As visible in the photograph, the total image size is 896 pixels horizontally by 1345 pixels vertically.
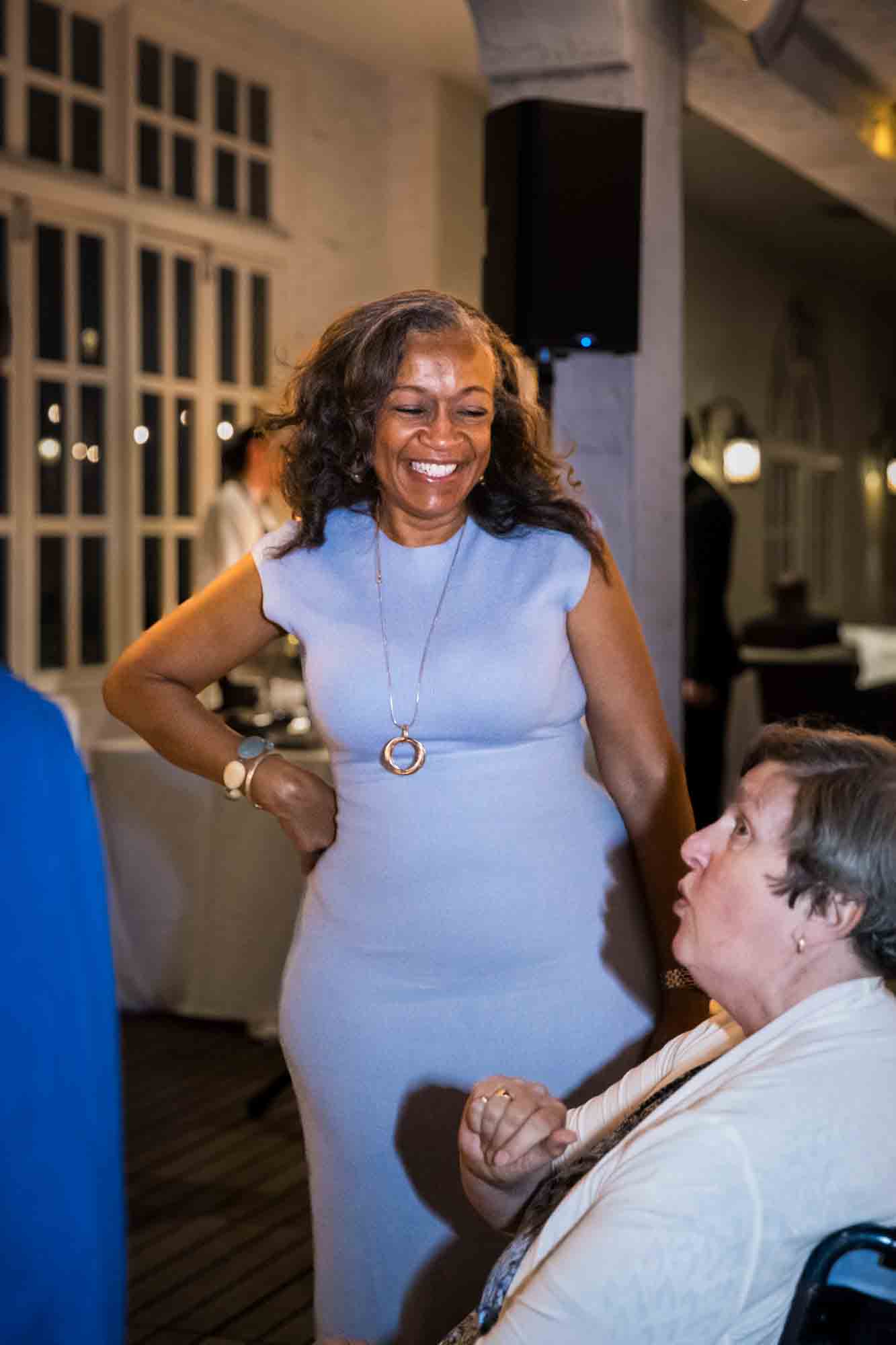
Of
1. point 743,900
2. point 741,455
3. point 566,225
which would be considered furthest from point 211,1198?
point 741,455

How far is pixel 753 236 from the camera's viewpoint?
12.9 m

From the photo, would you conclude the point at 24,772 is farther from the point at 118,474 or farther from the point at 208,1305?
the point at 118,474

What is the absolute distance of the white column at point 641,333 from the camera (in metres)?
3.99

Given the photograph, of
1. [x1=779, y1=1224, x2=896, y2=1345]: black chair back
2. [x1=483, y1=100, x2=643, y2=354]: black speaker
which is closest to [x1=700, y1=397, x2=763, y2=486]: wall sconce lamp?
[x1=483, y1=100, x2=643, y2=354]: black speaker

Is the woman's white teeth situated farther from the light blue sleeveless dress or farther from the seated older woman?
the seated older woman

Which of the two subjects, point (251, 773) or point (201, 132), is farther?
point (201, 132)

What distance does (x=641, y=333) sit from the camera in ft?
13.6

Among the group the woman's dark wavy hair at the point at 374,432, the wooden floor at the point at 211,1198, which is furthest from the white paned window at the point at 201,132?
the woman's dark wavy hair at the point at 374,432

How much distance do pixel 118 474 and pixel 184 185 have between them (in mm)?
1373

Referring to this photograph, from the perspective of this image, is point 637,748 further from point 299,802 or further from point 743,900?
point 743,900

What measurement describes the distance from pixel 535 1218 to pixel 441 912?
0.43m

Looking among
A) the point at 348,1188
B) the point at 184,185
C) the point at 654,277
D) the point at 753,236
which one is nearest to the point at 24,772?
the point at 348,1188

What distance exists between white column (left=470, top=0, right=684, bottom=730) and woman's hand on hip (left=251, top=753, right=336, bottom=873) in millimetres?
2179

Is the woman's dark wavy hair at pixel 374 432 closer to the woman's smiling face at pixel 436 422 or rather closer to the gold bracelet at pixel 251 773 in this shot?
the woman's smiling face at pixel 436 422
